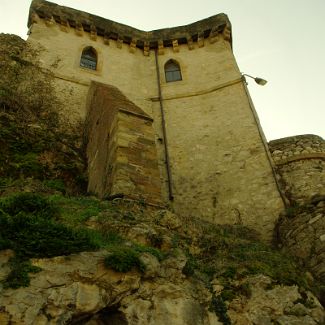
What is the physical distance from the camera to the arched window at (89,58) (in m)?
14.6

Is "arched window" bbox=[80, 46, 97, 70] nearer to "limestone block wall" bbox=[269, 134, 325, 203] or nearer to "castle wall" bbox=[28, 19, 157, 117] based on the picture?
"castle wall" bbox=[28, 19, 157, 117]

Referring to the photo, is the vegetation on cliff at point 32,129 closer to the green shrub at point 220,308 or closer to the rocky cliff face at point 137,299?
the rocky cliff face at point 137,299

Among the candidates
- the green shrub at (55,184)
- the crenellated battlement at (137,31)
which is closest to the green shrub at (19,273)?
the green shrub at (55,184)

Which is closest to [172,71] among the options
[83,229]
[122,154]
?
[122,154]

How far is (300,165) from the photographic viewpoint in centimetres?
1013

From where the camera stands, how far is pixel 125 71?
48.8 feet

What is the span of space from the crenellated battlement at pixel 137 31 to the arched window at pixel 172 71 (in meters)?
0.61

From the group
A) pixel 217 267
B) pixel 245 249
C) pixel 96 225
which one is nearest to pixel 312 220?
pixel 245 249

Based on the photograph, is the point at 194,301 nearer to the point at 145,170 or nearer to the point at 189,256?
the point at 189,256

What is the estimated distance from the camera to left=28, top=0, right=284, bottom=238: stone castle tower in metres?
8.13

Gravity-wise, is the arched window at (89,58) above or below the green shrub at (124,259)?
above

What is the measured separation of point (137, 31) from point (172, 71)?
259 centimetres

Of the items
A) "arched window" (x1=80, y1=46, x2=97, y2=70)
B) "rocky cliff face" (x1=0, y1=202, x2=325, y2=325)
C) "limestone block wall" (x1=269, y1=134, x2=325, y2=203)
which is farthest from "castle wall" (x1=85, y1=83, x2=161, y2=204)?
"arched window" (x1=80, y1=46, x2=97, y2=70)

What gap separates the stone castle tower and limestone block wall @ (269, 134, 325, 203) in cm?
33
